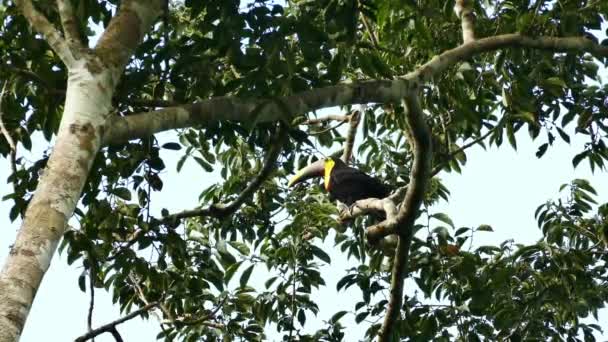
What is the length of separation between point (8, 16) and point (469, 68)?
226cm

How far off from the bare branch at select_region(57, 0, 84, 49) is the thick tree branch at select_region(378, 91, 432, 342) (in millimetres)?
1482

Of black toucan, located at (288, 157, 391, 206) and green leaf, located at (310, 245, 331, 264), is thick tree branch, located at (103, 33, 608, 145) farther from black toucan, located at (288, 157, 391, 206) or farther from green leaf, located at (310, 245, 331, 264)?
black toucan, located at (288, 157, 391, 206)

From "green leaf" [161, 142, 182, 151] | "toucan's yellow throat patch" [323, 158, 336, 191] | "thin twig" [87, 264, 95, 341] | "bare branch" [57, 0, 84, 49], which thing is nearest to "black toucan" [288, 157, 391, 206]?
"toucan's yellow throat patch" [323, 158, 336, 191]

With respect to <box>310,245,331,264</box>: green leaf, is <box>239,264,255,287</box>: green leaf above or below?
below

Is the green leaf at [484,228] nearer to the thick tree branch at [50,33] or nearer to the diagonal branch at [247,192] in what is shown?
the diagonal branch at [247,192]

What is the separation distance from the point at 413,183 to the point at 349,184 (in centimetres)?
207

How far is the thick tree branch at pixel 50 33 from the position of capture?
355cm

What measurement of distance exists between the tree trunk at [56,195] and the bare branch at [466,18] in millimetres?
2171

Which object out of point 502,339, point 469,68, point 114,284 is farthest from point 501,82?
point 114,284

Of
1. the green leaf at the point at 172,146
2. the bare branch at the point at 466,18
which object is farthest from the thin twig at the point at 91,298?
the bare branch at the point at 466,18

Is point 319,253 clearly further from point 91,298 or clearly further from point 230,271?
point 91,298

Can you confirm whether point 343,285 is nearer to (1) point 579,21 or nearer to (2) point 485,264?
(2) point 485,264

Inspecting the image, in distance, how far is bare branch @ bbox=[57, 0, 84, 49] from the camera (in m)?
3.61

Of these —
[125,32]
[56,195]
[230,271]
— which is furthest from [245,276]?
[56,195]
